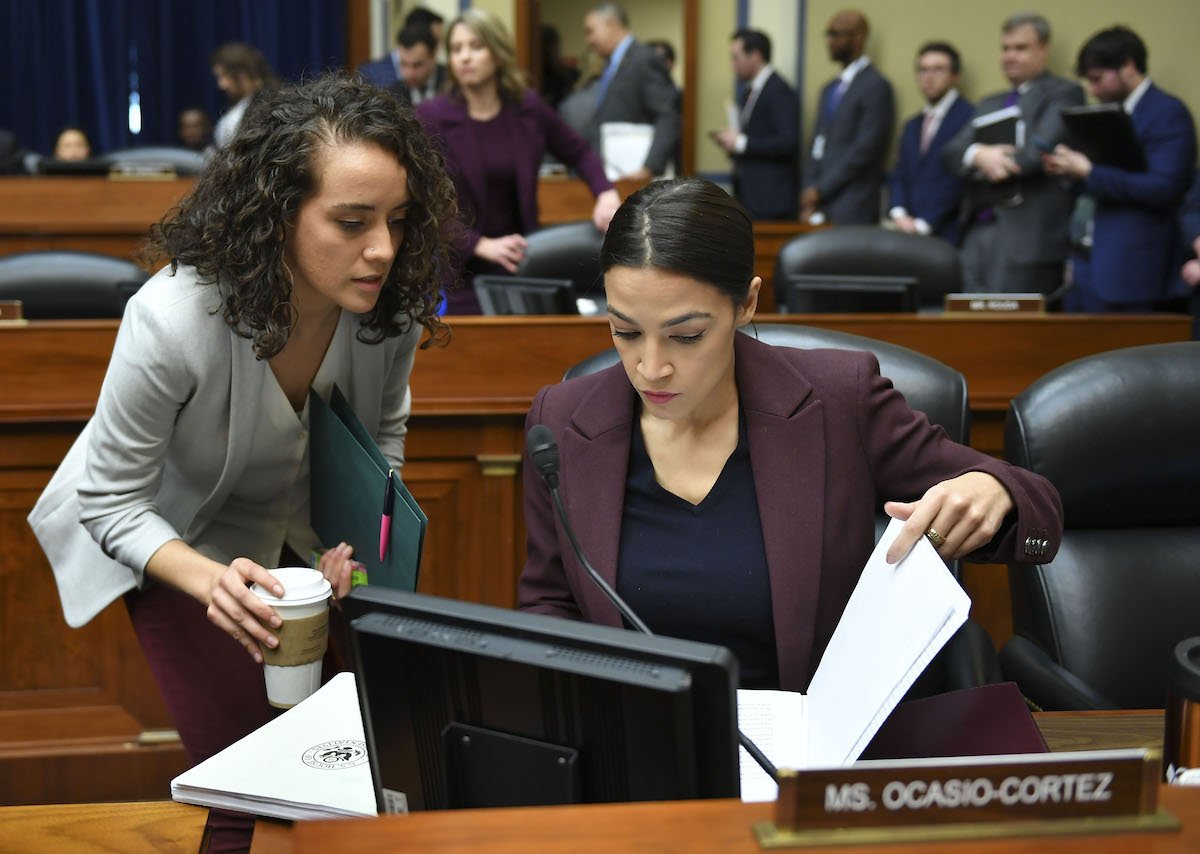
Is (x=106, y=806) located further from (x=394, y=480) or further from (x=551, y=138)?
(x=551, y=138)

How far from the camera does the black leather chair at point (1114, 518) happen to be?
5.21 feet

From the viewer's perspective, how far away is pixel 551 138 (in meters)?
3.88

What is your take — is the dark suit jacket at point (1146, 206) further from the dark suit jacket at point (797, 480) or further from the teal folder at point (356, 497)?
the teal folder at point (356, 497)

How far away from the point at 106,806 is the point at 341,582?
0.44 metres

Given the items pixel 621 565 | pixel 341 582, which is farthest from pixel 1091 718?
pixel 341 582

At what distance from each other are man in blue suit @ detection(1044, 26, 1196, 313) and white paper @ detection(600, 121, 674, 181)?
67.3 inches

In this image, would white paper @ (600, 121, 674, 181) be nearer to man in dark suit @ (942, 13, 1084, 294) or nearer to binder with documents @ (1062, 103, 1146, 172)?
man in dark suit @ (942, 13, 1084, 294)

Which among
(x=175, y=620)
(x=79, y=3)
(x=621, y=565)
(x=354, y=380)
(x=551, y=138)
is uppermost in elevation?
(x=79, y=3)

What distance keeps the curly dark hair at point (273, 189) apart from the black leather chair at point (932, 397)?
37 cm

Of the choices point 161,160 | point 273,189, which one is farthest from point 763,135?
point 273,189

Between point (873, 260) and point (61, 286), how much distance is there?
2.07 metres

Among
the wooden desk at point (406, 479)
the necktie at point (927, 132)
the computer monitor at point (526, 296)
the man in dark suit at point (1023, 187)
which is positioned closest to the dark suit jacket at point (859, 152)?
the necktie at point (927, 132)

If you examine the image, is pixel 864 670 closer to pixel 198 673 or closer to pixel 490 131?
pixel 198 673

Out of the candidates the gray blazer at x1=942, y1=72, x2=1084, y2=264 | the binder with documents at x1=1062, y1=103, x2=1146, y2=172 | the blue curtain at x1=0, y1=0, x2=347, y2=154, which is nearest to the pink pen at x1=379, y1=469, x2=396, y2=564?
the binder with documents at x1=1062, y1=103, x2=1146, y2=172
